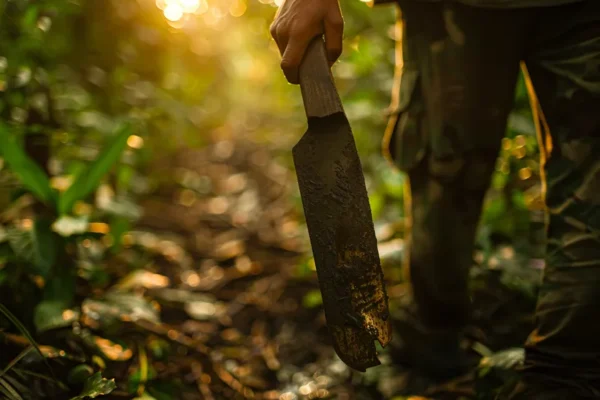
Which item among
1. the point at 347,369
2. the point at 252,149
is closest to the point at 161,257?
the point at 347,369

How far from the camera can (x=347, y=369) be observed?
2.02 m

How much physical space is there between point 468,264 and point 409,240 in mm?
205

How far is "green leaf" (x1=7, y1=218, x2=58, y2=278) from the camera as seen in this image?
1886mm

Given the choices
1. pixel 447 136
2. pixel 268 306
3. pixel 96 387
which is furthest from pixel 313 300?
pixel 96 387

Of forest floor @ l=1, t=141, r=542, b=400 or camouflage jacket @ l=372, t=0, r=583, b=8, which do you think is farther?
forest floor @ l=1, t=141, r=542, b=400

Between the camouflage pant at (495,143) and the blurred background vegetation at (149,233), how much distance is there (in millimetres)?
409

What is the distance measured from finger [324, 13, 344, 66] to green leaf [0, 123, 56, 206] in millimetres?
1268

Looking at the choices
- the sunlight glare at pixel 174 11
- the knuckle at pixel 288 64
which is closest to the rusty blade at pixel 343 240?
the knuckle at pixel 288 64

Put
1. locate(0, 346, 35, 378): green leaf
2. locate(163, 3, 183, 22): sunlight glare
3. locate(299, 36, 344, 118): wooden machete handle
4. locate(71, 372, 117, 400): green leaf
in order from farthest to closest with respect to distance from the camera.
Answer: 1. locate(163, 3, 183, 22): sunlight glare
2. locate(0, 346, 35, 378): green leaf
3. locate(71, 372, 117, 400): green leaf
4. locate(299, 36, 344, 118): wooden machete handle

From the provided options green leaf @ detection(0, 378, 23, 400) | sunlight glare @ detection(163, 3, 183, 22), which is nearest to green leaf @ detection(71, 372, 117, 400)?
green leaf @ detection(0, 378, 23, 400)

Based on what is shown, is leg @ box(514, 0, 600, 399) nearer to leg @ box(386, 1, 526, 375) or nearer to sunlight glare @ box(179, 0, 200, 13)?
leg @ box(386, 1, 526, 375)

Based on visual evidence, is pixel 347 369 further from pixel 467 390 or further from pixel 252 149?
pixel 252 149

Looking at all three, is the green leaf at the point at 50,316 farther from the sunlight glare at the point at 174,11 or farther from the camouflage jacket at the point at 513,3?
the sunlight glare at the point at 174,11

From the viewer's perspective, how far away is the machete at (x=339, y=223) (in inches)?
49.3
